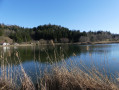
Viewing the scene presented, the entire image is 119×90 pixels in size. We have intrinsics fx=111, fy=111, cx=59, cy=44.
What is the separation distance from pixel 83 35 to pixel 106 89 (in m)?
77.7

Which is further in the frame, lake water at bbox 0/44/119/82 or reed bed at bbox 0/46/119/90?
lake water at bbox 0/44/119/82

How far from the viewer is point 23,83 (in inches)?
154

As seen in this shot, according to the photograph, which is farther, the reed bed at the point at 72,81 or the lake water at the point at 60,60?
the lake water at the point at 60,60

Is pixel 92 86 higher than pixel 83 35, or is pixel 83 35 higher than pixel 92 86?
pixel 83 35

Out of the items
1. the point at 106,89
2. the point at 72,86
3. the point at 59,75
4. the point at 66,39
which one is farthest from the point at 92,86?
the point at 66,39

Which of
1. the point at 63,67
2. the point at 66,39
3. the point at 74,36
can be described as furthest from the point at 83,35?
the point at 63,67

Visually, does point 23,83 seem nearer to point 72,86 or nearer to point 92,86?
point 72,86

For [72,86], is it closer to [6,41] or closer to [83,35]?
[6,41]

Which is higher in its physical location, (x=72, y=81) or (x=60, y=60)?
(x=60, y=60)

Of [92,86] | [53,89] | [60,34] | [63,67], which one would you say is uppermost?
[60,34]

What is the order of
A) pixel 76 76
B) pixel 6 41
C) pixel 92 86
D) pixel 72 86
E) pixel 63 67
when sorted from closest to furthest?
pixel 92 86, pixel 72 86, pixel 76 76, pixel 63 67, pixel 6 41

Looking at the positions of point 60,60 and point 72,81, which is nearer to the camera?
point 72,81

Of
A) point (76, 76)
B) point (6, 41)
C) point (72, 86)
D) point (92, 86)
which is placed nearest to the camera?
point (92, 86)

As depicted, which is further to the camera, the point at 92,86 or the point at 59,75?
the point at 59,75
